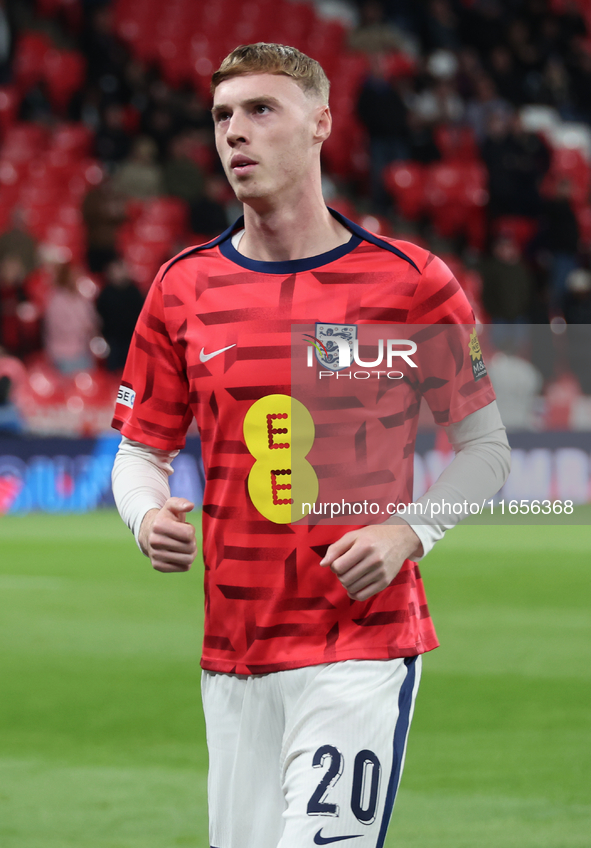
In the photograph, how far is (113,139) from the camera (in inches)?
602

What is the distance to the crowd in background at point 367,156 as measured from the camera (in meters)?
12.8

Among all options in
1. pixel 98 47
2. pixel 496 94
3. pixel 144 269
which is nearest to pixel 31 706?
pixel 144 269

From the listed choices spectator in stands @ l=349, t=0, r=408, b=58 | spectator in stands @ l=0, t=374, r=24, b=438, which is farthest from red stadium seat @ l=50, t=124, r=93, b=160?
spectator in stands @ l=0, t=374, r=24, b=438

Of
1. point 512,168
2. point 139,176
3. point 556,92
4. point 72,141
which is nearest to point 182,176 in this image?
point 139,176

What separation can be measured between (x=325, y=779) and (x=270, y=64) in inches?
54.9

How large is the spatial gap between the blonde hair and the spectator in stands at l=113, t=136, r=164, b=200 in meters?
12.3

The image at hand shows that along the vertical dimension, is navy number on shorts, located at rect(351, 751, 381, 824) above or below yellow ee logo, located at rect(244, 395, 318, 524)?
below

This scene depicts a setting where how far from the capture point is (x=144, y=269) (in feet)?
48.1

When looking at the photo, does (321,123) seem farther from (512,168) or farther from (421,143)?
(421,143)

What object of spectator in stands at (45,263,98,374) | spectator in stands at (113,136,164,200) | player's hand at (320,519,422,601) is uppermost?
spectator in stands at (113,136,164,200)

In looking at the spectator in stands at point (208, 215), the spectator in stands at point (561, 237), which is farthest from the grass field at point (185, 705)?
the spectator in stands at point (561, 237)

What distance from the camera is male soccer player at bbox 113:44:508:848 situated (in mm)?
2430

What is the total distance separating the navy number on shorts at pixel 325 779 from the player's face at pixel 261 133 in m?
1.09

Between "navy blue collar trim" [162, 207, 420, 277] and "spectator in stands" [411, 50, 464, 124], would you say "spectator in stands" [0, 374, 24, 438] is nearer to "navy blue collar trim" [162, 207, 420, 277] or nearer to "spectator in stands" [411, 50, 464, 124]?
"spectator in stands" [411, 50, 464, 124]
